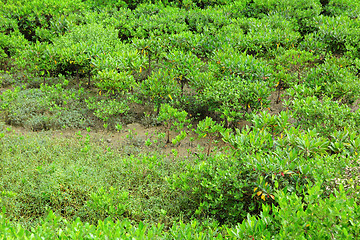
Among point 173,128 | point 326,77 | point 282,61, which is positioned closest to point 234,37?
point 282,61

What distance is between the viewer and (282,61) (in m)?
6.97

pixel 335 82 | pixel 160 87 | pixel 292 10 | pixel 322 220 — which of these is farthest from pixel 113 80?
pixel 292 10

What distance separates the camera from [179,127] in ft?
19.1

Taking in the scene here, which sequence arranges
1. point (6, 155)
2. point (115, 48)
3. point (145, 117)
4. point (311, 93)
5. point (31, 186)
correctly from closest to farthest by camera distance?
1. point (31, 186)
2. point (6, 155)
3. point (311, 93)
4. point (145, 117)
5. point (115, 48)

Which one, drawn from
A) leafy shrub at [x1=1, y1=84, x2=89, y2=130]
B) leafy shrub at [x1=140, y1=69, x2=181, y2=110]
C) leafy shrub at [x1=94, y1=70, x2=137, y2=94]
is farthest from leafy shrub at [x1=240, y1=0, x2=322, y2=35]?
leafy shrub at [x1=1, y1=84, x2=89, y2=130]

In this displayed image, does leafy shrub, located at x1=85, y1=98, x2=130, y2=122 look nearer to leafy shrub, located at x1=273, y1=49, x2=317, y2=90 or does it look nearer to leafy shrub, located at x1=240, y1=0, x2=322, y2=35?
leafy shrub, located at x1=273, y1=49, x2=317, y2=90

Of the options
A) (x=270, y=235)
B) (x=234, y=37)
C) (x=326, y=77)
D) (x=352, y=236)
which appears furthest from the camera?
(x=234, y=37)

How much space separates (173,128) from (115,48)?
2.73 meters

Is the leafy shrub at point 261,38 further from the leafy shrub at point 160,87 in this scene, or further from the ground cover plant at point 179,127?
the leafy shrub at point 160,87

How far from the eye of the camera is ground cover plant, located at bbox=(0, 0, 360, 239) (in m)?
3.34

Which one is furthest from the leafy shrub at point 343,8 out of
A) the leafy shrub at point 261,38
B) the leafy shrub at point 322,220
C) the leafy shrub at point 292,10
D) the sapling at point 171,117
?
the leafy shrub at point 322,220

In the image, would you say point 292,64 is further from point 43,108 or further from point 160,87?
point 43,108

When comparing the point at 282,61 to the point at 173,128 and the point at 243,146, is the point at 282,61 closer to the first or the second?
the point at 173,128

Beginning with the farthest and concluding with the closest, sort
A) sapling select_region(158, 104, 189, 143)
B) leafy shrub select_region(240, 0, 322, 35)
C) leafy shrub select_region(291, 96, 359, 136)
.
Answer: leafy shrub select_region(240, 0, 322, 35) < sapling select_region(158, 104, 189, 143) < leafy shrub select_region(291, 96, 359, 136)
